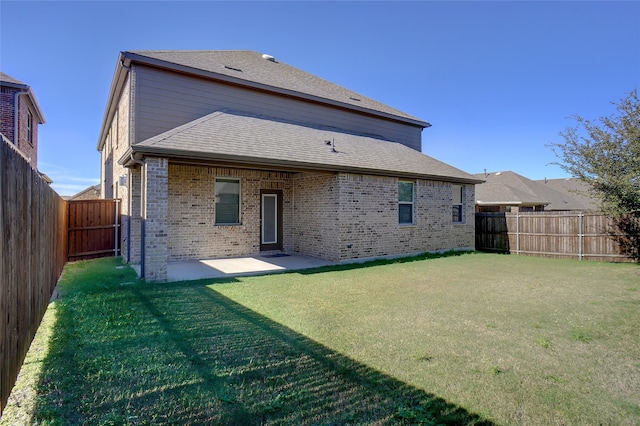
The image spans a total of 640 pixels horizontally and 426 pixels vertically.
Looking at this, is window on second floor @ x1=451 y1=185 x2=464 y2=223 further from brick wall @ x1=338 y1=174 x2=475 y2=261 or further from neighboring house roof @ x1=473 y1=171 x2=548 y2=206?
neighboring house roof @ x1=473 y1=171 x2=548 y2=206

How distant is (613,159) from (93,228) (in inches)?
683

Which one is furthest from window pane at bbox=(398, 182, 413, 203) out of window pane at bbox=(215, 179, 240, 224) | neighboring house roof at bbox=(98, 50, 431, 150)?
window pane at bbox=(215, 179, 240, 224)

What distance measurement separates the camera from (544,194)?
87.0 feet

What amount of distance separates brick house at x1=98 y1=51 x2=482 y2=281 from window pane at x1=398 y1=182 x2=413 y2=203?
4 centimetres

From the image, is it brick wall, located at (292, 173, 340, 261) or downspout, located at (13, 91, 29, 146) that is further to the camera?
downspout, located at (13, 91, 29, 146)

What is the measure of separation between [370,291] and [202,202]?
6.46m

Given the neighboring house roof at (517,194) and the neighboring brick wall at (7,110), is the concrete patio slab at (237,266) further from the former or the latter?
the neighboring house roof at (517,194)

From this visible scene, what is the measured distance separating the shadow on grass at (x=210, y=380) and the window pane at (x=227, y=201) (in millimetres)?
6286

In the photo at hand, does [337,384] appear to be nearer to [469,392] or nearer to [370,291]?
[469,392]

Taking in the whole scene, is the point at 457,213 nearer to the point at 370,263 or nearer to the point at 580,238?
the point at 580,238

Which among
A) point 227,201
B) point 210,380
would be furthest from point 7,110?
point 210,380

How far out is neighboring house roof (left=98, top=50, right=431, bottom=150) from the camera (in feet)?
34.3

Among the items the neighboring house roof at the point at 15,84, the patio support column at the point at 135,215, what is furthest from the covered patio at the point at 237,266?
the neighboring house roof at the point at 15,84

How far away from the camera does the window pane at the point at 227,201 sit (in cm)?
1100
